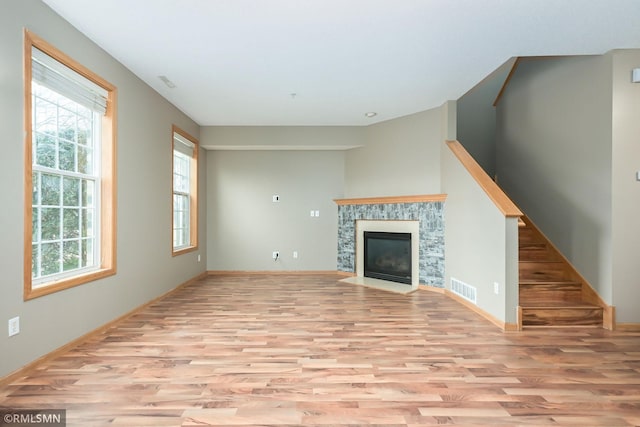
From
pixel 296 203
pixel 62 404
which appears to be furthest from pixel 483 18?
pixel 296 203

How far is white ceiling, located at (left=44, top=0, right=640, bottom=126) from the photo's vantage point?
240cm

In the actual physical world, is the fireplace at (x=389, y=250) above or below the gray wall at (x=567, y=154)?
below

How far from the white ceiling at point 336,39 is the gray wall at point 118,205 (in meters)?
0.22

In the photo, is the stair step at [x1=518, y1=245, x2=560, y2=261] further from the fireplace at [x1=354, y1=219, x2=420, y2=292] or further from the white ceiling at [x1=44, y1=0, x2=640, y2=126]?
the white ceiling at [x1=44, y1=0, x2=640, y2=126]

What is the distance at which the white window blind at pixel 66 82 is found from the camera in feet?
7.96

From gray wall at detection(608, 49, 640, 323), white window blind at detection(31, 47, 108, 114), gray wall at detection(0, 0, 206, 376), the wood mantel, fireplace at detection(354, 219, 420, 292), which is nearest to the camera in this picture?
gray wall at detection(0, 0, 206, 376)

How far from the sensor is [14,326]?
220cm

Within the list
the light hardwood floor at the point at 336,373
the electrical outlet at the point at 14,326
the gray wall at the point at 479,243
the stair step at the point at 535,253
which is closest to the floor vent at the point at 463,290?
the gray wall at the point at 479,243

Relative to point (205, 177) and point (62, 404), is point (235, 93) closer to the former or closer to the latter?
point (205, 177)

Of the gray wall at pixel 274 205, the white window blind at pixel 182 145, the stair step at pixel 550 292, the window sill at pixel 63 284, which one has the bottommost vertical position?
the stair step at pixel 550 292

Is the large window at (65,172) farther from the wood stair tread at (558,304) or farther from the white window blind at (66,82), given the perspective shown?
the wood stair tread at (558,304)

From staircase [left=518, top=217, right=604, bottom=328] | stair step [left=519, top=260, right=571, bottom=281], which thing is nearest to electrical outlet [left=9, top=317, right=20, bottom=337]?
staircase [left=518, top=217, right=604, bottom=328]

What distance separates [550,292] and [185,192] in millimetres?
5312

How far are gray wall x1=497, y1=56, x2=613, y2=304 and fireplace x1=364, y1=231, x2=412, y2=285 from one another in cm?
183
